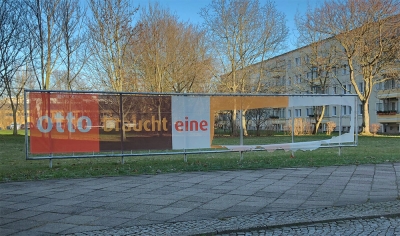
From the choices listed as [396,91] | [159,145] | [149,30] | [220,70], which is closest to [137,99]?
[159,145]

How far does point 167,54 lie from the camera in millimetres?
32688

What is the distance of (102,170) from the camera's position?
34.8ft

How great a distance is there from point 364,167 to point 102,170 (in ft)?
25.0

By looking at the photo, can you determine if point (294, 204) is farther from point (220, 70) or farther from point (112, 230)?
point (220, 70)

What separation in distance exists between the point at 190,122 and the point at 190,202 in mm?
6009

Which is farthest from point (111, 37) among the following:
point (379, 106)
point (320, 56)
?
point (379, 106)

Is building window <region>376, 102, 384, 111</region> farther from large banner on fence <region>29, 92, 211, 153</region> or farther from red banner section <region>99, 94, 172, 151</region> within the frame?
red banner section <region>99, 94, 172, 151</region>

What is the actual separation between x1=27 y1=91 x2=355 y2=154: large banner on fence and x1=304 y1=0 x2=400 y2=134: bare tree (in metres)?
24.9

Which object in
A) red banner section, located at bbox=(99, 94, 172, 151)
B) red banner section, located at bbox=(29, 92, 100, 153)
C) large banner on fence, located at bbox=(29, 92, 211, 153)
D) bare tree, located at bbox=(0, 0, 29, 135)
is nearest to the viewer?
red banner section, located at bbox=(29, 92, 100, 153)

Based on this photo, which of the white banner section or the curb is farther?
the white banner section

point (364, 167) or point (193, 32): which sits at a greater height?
point (193, 32)

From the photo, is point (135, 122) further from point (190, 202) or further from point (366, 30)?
point (366, 30)

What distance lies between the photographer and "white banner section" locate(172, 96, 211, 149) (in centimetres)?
1232

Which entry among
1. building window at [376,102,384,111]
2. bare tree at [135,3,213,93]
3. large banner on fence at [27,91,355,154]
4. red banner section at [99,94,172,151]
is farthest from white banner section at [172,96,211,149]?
building window at [376,102,384,111]
